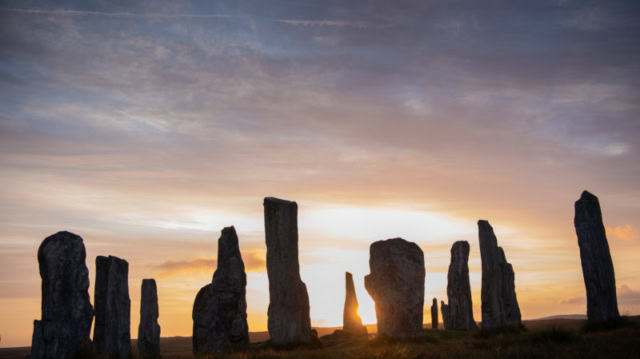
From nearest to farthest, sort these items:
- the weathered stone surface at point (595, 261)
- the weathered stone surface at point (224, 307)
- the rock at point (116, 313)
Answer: the weathered stone surface at point (224, 307)
the rock at point (116, 313)
the weathered stone surface at point (595, 261)

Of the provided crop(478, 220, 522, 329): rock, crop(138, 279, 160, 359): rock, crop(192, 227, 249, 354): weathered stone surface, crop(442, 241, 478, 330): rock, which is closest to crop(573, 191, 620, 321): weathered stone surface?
crop(478, 220, 522, 329): rock

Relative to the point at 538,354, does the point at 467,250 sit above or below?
above

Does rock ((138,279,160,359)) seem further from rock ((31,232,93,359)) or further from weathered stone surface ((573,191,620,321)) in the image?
weathered stone surface ((573,191,620,321))

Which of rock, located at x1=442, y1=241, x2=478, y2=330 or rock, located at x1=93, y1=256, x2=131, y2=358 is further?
rock, located at x1=442, y1=241, x2=478, y2=330

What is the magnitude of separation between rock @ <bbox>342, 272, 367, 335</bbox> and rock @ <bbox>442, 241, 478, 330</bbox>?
467cm

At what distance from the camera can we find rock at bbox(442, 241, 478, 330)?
1211 inches

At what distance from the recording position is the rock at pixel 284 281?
20250mm

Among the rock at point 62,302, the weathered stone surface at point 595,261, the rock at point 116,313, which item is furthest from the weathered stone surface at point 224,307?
the weathered stone surface at point 595,261

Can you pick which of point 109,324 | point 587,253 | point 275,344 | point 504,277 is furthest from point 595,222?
point 109,324

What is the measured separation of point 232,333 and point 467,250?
15369 millimetres

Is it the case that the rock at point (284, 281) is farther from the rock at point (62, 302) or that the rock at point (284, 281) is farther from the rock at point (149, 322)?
the rock at point (62, 302)

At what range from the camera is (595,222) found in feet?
69.4

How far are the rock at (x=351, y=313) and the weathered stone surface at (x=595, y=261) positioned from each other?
11.8 meters

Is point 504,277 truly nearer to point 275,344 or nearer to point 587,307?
point 587,307
